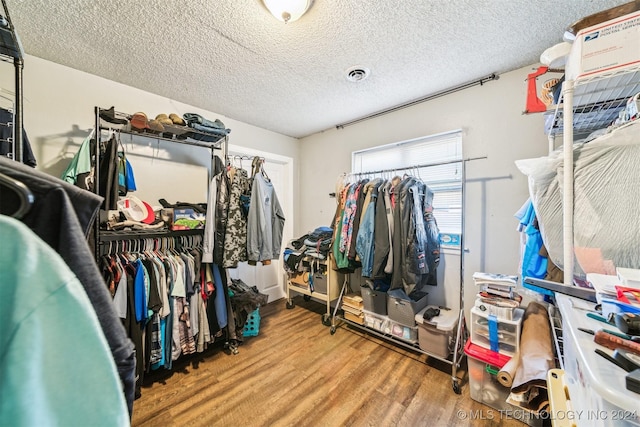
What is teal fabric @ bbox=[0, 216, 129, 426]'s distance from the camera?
0.95 ft

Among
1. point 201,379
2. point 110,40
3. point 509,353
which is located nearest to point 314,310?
point 201,379

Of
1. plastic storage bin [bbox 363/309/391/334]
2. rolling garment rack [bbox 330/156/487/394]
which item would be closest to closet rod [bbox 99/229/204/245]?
rolling garment rack [bbox 330/156/487/394]

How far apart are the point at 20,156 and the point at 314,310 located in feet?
8.98

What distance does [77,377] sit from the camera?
328 millimetres

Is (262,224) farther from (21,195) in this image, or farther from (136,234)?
(21,195)

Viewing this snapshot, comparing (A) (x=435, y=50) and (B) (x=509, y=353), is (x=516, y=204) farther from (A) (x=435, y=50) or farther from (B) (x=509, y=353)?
(A) (x=435, y=50)

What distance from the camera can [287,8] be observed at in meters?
1.24

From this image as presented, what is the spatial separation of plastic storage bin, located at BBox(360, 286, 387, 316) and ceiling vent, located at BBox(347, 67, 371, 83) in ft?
6.19

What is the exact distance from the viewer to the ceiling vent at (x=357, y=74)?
182 centimetres

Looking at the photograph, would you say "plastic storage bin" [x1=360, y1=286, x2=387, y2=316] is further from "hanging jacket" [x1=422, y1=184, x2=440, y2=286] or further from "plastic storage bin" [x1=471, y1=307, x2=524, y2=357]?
"plastic storage bin" [x1=471, y1=307, x2=524, y2=357]

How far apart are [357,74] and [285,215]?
6.97ft

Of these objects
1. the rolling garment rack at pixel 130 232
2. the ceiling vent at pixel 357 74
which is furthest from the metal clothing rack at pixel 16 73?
the ceiling vent at pixel 357 74

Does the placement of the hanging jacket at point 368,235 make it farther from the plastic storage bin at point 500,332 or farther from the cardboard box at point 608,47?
the cardboard box at point 608,47

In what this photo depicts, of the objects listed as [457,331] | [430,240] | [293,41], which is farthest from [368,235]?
[293,41]
